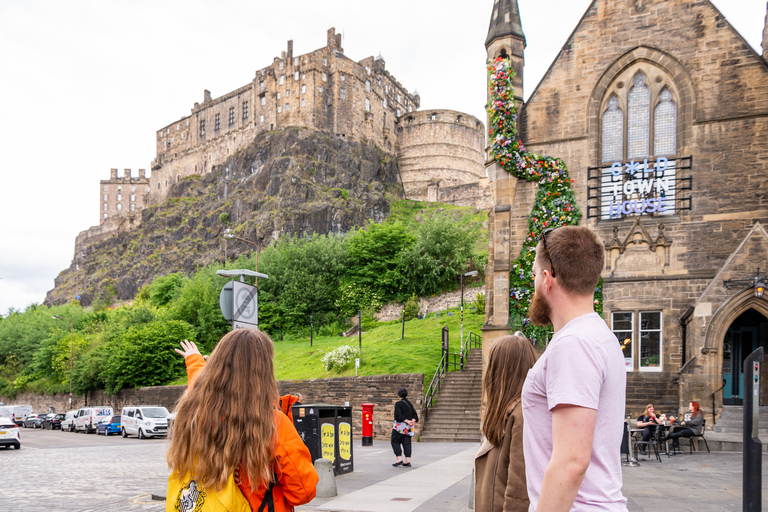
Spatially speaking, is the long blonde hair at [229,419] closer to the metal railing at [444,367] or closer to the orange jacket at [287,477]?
the orange jacket at [287,477]

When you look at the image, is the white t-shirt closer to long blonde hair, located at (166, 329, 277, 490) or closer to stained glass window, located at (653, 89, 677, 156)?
long blonde hair, located at (166, 329, 277, 490)

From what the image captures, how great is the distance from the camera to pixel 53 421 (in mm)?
41594

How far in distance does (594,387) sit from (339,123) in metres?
84.0

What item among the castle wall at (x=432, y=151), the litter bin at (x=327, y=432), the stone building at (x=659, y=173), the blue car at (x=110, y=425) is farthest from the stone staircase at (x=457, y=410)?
the castle wall at (x=432, y=151)

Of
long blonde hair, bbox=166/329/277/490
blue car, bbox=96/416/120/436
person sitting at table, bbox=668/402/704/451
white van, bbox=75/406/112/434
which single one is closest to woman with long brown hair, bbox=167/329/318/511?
long blonde hair, bbox=166/329/277/490

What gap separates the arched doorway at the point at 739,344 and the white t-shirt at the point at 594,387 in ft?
64.0

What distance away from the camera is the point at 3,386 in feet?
206

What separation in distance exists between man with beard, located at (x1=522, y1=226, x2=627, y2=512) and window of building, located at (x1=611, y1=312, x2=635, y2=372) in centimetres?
1843

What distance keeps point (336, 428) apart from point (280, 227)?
61.6 metres

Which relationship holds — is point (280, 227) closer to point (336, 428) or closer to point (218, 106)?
point (218, 106)

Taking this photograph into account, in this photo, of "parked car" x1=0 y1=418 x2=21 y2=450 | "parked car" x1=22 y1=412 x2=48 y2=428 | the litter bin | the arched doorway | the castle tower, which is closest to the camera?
the litter bin

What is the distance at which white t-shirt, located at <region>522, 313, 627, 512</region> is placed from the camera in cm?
224

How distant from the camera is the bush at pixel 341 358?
94.0 feet

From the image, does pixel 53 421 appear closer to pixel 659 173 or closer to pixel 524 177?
pixel 524 177
